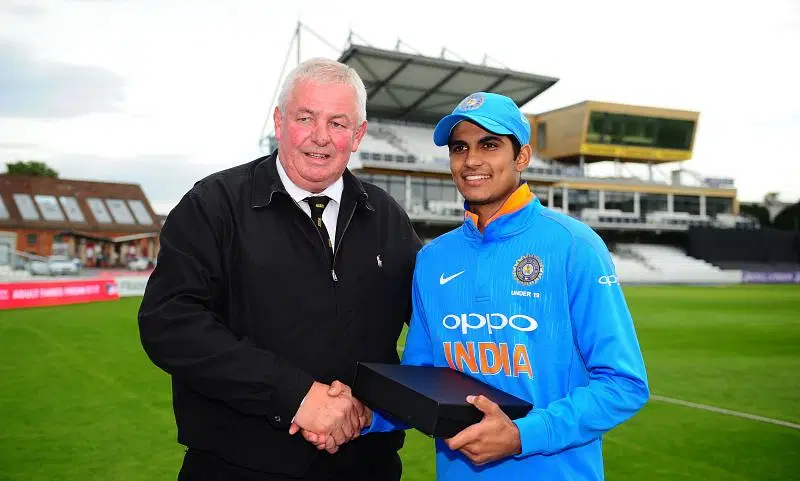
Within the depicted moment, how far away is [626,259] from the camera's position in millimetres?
51969

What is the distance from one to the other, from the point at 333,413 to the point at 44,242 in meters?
46.3

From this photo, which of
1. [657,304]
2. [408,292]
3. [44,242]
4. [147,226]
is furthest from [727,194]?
[408,292]

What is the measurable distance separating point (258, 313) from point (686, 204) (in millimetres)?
65732

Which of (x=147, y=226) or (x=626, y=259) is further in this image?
(x=626, y=259)

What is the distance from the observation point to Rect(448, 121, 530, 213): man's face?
2.46 meters

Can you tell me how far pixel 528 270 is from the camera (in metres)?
2.32

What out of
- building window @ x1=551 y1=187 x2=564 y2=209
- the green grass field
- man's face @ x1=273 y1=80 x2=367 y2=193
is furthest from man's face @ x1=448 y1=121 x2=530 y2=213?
building window @ x1=551 y1=187 x2=564 y2=209

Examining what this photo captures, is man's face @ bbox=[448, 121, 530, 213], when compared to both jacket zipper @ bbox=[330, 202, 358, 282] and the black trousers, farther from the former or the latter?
the black trousers

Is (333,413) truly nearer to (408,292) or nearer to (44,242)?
(408,292)

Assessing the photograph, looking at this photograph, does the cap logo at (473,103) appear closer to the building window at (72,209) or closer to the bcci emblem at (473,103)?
the bcci emblem at (473,103)

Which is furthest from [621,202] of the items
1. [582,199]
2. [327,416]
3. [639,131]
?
[327,416]

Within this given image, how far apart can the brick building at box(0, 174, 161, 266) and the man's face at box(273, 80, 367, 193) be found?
4280 centimetres

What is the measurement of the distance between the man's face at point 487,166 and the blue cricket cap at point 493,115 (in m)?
0.06

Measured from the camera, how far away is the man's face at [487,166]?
2.46 meters
